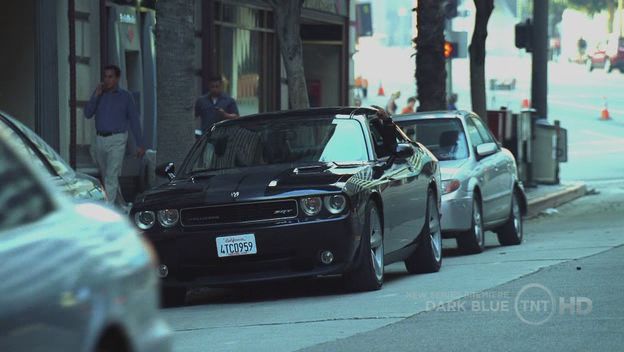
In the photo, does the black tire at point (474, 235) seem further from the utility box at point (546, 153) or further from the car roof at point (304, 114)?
the utility box at point (546, 153)

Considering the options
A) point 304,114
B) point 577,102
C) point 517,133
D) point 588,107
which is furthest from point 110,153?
point 577,102

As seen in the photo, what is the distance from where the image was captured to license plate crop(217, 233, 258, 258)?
10.9 meters

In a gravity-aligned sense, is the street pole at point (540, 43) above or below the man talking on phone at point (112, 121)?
above

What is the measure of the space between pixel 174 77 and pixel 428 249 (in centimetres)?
341

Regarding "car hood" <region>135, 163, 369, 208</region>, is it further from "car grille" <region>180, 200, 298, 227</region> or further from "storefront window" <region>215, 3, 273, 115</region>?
"storefront window" <region>215, 3, 273, 115</region>

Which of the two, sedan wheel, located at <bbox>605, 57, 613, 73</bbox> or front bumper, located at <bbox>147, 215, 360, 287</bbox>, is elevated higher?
sedan wheel, located at <bbox>605, 57, 613, 73</bbox>

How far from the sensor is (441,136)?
1669 centimetres

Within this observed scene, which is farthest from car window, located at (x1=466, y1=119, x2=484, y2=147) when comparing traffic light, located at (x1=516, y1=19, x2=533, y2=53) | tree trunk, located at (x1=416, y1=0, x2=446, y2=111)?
traffic light, located at (x1=516, y1=19, x2=533, y2=53)

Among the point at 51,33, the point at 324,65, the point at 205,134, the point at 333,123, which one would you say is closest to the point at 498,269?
the point at 333,123

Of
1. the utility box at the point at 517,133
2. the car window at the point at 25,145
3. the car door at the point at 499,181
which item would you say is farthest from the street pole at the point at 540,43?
the car window at the point at 25,145

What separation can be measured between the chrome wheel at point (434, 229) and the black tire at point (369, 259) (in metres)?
1.70

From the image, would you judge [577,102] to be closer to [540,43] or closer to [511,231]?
[540,43]

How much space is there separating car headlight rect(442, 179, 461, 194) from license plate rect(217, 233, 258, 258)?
4986 millimetres

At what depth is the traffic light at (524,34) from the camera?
29.0 meters
